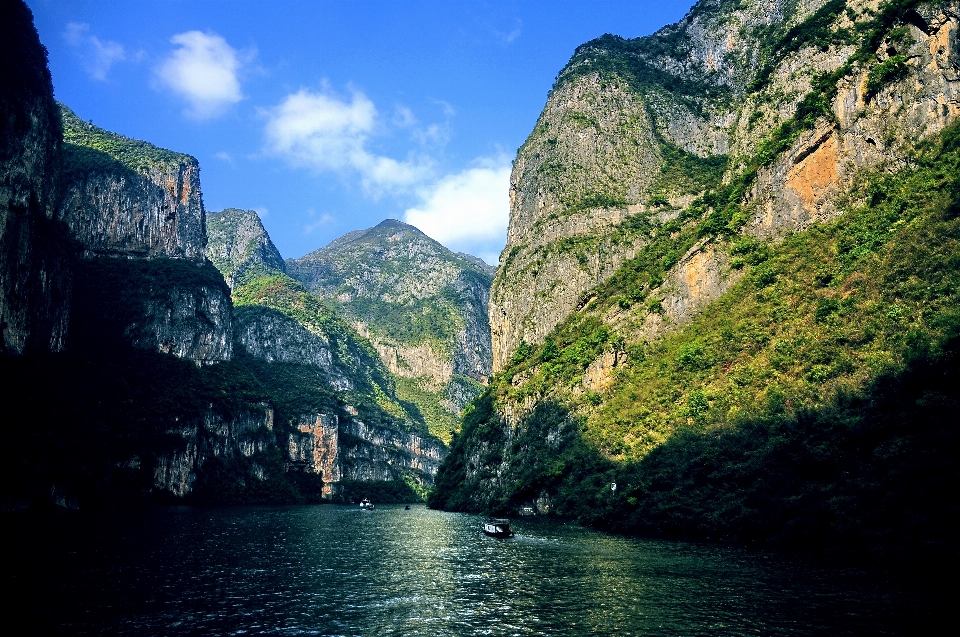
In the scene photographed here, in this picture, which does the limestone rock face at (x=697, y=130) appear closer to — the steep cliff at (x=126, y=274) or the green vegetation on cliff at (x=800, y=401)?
the green vegetation on cliff at (x=800, y=401)

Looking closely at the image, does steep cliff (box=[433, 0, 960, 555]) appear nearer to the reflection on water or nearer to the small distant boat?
the reflection on water

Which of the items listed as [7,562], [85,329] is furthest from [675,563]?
[85,329]

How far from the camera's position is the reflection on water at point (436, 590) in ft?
89.9

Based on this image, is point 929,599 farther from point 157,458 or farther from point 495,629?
point 157,458

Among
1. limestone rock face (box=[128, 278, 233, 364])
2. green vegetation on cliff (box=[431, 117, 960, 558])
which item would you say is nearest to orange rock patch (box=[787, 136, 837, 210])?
green vegetation on cliff (box=[431, 117, 960, 558])

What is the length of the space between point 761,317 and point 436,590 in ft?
168

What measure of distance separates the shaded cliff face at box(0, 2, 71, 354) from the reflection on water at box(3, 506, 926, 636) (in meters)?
53.4

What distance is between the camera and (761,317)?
71312mm

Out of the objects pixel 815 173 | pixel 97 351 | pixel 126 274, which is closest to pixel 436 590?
pixel 815 173

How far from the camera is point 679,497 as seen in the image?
62.5 metres

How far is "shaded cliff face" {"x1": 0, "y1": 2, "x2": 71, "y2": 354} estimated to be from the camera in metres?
93.8

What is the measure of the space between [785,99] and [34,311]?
136423 mm

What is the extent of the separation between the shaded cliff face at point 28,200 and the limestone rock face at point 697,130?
92.0 meters

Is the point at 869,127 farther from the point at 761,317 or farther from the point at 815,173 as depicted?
the point at 761,317
